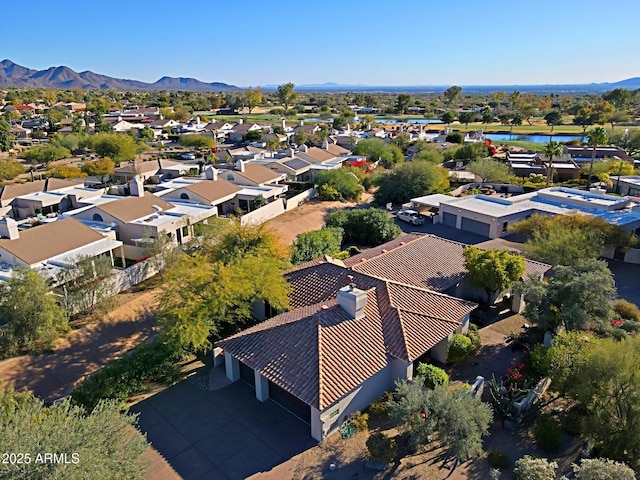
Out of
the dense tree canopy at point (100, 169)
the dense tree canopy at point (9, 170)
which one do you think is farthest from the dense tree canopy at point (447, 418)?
the dense tree canopy at point (9, 170)

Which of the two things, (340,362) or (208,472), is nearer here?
(208,472)

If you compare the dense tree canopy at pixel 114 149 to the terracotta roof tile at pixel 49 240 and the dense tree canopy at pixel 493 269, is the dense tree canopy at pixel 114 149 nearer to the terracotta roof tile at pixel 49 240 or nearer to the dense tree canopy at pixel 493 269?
the terracotta roof tile at pixel 49 240

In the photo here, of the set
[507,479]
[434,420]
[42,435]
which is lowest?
[507,479]

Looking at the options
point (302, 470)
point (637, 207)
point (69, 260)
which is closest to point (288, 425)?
point (302, 470)

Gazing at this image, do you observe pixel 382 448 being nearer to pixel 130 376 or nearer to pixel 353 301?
pixel 353 301

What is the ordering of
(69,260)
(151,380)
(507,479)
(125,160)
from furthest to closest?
(125,160) < (69,260) < (151,380) < (507,479)

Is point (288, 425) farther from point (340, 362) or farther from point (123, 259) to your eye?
point (123, 259)
